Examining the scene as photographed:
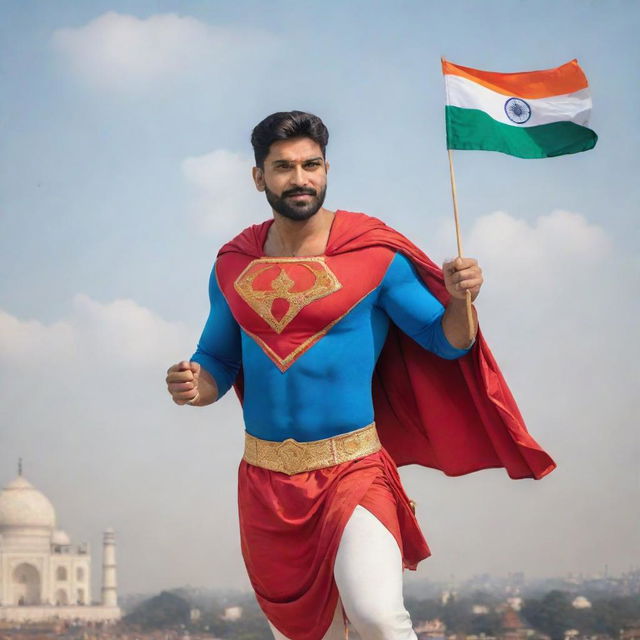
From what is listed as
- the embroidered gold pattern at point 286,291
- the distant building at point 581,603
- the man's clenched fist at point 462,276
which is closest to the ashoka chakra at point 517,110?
the man's clenched fist at point 462,276

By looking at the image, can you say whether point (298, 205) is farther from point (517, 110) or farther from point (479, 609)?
point (479, 609)

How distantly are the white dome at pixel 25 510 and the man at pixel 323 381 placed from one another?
19192 mm

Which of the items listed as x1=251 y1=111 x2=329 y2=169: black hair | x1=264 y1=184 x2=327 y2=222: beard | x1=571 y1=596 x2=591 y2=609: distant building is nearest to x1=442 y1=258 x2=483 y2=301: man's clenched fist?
x1=264 y1=184 x2=327 y2=222: beard

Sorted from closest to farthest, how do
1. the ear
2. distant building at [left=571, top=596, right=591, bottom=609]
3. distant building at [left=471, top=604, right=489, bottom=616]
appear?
the ear, distant building at [left=571, top=596, right=591, bottom=609], distant building at [left=471, top=604, right=489, bottom=616]

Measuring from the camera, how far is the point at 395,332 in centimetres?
379

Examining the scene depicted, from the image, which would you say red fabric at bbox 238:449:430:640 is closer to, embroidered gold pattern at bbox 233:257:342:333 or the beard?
embroidered gold pattern at bbox 233:257:342:333

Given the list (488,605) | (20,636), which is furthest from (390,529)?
(20,636)

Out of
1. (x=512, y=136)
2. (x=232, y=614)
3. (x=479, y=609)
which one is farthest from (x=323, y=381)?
(x=232, y=614)

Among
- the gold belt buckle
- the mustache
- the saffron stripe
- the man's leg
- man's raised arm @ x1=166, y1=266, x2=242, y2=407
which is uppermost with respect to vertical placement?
the saffron stripe

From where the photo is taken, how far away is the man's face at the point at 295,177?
3.58 meters

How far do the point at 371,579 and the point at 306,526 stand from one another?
296mm

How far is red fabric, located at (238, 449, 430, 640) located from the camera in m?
3.42

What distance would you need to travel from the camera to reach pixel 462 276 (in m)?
3.34

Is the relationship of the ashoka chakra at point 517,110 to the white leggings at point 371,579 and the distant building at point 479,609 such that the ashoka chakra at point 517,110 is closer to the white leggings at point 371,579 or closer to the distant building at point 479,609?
the white leggings at point 371,579
